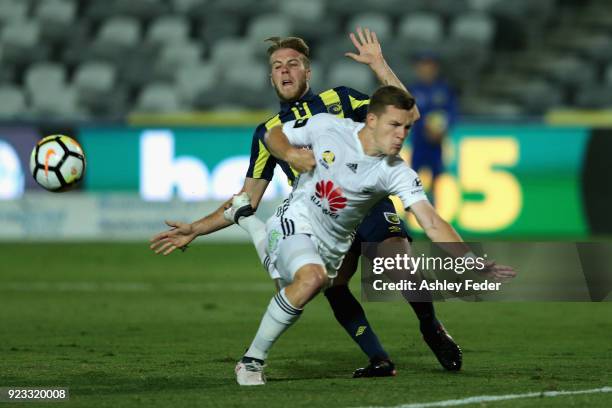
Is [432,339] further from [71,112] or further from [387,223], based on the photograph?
[71,112]

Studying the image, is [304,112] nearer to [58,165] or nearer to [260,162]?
[260,162]

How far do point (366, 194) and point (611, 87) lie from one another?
518 inches

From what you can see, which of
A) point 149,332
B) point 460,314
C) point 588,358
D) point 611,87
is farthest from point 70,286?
point 611,87

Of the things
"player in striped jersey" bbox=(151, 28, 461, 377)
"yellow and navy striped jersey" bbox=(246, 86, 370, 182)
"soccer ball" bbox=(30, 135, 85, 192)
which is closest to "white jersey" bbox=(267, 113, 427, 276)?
"player in striped jersey" bbox=(151, 28, 461, 377)

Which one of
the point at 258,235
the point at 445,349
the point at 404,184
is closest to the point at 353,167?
the point at 404,184

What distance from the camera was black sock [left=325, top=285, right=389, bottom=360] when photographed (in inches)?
277

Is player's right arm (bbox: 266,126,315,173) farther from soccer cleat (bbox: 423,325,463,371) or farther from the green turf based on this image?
soccer cleat (bbox: 423,325,463,371)

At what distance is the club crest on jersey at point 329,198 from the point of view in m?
6.50

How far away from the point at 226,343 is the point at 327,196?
243cm

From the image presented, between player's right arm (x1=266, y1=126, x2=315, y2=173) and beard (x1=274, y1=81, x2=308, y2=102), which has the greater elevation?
beard (x1=274, y1=81, x2=308, y2=102)

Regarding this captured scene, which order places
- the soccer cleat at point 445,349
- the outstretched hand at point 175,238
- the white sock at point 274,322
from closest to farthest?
the white sock at point 274,322 < the outstretched hand at point 175,238 < the soccer cleat at point 445,349

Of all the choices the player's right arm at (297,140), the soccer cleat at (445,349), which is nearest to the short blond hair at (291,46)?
the player's right arm at (297,140)

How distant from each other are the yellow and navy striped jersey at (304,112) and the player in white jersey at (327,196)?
0.61 meters

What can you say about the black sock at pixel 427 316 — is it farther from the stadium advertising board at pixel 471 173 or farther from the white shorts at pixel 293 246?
the stadium advertising board at pixel 471 173
